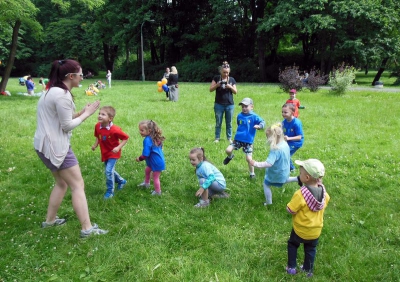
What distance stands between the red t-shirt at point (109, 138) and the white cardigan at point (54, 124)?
4.16 ft

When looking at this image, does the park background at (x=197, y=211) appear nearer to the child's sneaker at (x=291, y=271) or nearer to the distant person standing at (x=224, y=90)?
the child's sneaker at (x=291, y=271)

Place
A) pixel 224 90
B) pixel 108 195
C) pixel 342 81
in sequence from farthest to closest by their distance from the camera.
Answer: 1. pixel 342 81
2. pixel 224 90
3. pixel 108 195

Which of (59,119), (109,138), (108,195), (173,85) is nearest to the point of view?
(59,119)

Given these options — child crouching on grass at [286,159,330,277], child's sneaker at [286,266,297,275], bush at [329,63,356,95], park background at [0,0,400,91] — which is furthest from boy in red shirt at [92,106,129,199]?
bush at [329,63,356,95]

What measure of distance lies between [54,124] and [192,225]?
2225mm

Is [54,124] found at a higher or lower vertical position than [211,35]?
lower

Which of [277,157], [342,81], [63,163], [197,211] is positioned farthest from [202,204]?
[342,81]

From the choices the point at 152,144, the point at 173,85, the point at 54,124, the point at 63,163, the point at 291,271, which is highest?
the point at 54,124

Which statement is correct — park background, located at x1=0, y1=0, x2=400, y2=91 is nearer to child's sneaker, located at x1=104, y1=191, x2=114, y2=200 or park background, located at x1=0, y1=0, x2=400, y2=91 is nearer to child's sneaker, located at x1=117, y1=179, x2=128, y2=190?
child's sneaker, located at x1=117, y1=179, x2=128, y2=190

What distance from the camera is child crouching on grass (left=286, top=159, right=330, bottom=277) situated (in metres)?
3.12

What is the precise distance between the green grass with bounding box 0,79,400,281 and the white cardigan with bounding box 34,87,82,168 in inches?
47.4

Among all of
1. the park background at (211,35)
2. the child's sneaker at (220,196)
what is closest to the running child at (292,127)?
the child's sneaker at (220,196)

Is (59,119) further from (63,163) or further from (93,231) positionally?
(93,231)

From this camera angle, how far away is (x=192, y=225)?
171 inches
